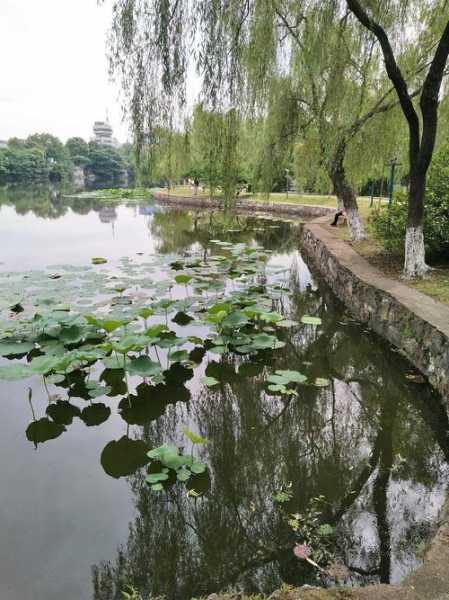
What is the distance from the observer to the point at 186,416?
3395 mm

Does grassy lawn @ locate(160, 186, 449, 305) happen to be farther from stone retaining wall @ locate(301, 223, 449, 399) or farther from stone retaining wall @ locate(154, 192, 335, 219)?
stone retaining wall @ locate(154, 192, 335, 219)

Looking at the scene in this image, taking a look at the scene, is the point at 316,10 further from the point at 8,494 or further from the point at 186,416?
the point at 8,494

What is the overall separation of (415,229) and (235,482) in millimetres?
3776

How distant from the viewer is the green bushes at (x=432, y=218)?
18.4ft

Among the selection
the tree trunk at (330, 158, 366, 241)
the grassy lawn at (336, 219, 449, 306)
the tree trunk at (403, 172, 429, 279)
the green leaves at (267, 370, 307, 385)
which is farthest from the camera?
the tree trunk at (330, 158, 366, 241)

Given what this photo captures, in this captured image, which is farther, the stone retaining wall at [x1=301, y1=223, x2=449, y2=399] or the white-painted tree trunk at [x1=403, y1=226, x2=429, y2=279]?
the white-painted tree trunk at [x1=403, y1=226, x2=429, y2=279]

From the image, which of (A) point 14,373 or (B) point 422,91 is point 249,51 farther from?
(A) point 14,373

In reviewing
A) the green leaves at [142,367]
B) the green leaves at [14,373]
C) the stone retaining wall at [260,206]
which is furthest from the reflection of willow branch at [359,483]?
the stone retaining wall at [260,206]

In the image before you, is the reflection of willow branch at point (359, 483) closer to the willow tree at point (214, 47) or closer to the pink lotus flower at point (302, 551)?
the pink lotus flower at point (302, 551)

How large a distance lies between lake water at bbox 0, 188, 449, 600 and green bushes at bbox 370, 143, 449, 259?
1.78 m

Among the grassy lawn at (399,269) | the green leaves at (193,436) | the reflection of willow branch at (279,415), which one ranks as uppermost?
the grassy lawn at (399,269)

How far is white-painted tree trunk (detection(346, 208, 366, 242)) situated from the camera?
8.21m

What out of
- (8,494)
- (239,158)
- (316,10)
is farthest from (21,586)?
(316,10)

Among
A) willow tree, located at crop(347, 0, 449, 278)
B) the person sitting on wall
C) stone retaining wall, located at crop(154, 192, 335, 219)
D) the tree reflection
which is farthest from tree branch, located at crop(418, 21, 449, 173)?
stone retaining wall, located at crop(154, 192, 335, 219)
